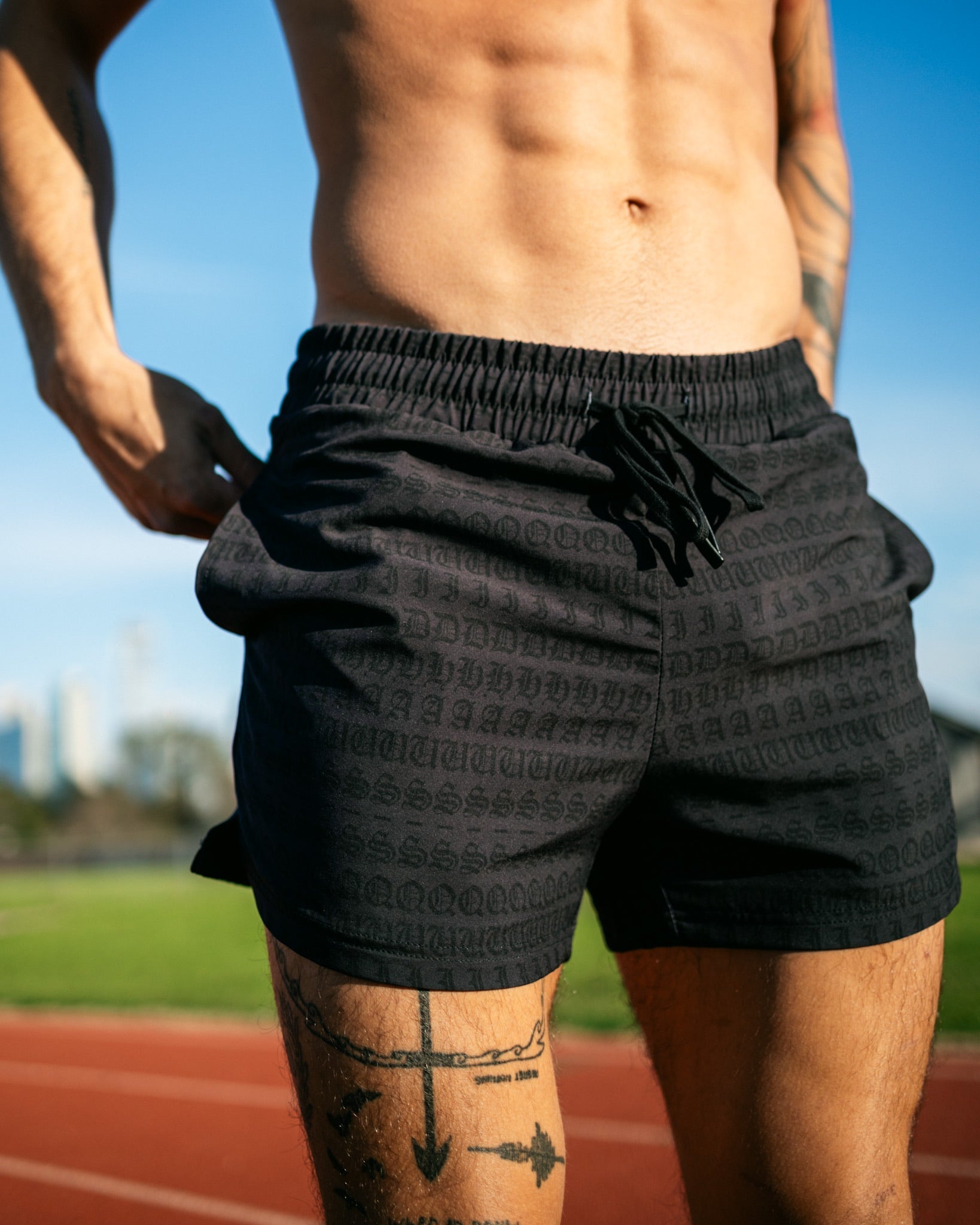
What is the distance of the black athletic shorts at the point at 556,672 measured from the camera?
0.91 m

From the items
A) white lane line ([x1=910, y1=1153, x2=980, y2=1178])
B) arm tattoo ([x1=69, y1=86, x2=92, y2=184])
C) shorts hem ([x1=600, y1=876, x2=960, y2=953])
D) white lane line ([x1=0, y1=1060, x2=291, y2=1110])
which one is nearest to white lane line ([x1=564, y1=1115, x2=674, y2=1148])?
white lane line ([x1=910, y1=1153, x2=980, y2=1178])

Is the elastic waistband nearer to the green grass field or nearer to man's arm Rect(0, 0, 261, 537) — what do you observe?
man's arm Rect(0, 0, 261, 537)

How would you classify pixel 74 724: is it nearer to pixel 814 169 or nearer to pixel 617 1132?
pixel 617 1132

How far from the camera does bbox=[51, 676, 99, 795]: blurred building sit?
3524 inches

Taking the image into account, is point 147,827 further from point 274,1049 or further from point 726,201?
point 726,201

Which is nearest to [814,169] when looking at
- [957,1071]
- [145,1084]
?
[957,1071]

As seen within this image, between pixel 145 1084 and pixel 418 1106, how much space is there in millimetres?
7260

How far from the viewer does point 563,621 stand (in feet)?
3.14

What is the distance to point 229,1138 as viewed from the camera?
229 inches

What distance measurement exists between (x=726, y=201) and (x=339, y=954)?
89 centimetres

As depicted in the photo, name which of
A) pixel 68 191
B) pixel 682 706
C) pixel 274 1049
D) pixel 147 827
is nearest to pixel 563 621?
pixel 682 706

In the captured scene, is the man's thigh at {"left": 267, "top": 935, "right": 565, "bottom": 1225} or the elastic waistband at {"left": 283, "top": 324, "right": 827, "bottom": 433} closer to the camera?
the man's thigh at {"left": 267, "top": 935, "right": 565, "bottom": 1225}

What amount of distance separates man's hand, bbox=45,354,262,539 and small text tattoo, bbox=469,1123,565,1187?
0.72m

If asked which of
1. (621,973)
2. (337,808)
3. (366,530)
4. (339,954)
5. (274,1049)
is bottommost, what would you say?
(274,1049)
